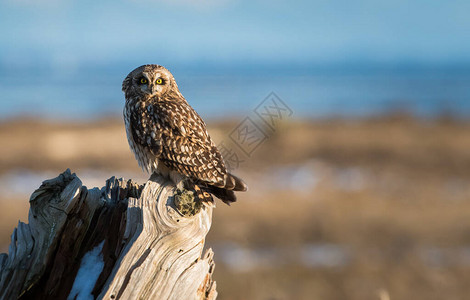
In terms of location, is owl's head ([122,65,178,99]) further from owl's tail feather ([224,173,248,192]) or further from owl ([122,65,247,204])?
owl's tail feather ([224,173,248,192])

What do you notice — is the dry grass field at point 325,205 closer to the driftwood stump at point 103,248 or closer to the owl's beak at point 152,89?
the driftwood stump at point 103,248

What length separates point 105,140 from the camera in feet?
67.3

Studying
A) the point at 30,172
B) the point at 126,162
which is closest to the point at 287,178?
the point at 126,162

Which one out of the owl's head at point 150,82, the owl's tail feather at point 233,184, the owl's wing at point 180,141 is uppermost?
the owl's head at point 150,82

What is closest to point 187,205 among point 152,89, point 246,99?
point 152,89

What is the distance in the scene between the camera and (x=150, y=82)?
4977 mm

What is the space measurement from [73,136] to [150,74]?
17.1 metres

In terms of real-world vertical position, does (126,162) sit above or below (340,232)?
above

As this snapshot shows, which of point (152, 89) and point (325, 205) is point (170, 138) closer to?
point (152, 89)

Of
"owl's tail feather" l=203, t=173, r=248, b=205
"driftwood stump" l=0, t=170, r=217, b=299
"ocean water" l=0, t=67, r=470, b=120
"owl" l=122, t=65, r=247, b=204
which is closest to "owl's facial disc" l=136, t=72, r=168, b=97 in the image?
"owl" l=122, t=65, r=247, b=204

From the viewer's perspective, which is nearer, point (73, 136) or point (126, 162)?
point (126, 162)

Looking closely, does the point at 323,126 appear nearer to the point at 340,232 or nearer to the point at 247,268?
the point at 340,232

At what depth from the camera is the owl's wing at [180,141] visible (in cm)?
→ 444

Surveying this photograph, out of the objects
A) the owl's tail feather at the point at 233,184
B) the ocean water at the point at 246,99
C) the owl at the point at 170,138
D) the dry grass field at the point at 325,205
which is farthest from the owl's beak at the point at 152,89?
the ocean water at the point at 246,99
